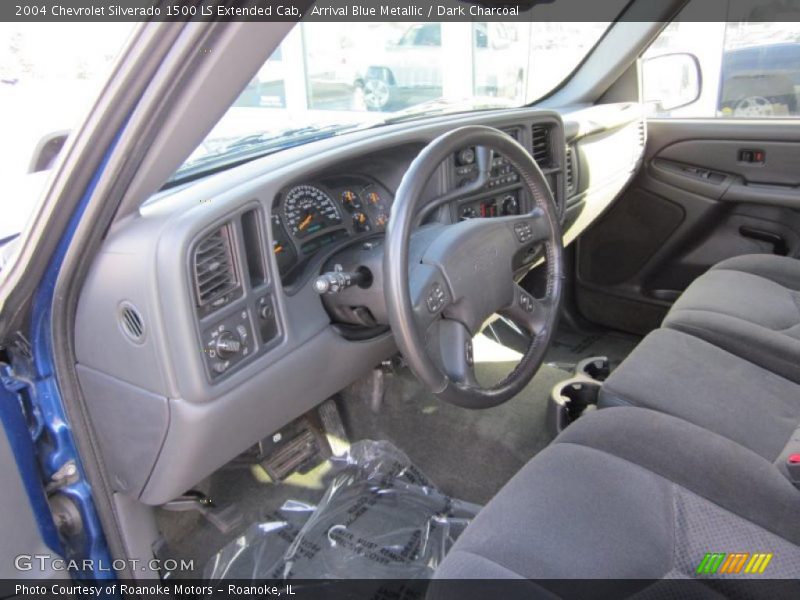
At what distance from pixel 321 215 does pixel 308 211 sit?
0.05 metres

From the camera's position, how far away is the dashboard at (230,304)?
1189mm

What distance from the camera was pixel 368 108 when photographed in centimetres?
224

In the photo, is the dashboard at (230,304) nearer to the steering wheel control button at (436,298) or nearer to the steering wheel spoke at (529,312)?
the steering wheel control button at (436,298)

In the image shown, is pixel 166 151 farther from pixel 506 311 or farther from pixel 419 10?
pixel 419 10

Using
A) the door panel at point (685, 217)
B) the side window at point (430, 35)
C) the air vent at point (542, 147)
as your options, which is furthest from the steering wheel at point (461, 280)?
the door panel at point (685, 217)

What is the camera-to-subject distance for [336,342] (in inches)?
63.2

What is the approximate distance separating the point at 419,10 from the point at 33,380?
4.84 feet

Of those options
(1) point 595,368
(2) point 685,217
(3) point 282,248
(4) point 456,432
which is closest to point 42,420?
(3) point 282,248

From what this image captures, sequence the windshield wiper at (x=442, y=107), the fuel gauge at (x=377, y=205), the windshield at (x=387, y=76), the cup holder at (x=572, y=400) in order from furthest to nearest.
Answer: the windshield wiper at (x=442, y=107) → the cup holder at (x=572, y=400) → the fuel gauge at (x=377, y=205) → the windshield at (x=387, y=76)

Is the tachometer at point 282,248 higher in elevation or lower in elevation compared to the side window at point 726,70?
lower

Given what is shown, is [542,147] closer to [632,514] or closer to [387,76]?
[387,76]

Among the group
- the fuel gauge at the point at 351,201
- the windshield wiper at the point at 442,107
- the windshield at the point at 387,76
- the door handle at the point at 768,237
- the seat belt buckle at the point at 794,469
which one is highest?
the windshield at the point at 387,76

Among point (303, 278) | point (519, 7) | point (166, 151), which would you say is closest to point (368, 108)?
point (519, 7)

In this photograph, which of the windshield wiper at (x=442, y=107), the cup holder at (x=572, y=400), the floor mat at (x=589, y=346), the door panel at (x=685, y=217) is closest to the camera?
the cup holder at (x=572, y=400)
